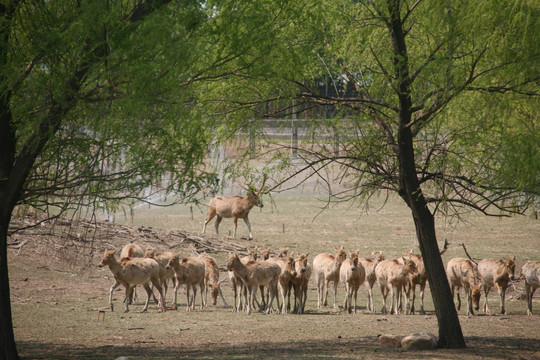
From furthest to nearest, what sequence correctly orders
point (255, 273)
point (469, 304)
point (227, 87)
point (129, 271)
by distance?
1. point (255, 273)
2. point (469, 304)
3. point (129, 271)
4. point (227, 87)

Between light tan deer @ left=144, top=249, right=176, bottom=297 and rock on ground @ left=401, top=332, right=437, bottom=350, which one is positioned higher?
light tan deer @ left=144, top=249, right=176, bottom=297

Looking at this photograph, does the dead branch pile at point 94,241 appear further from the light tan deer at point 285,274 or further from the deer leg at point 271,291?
the light tan deer at point 285,274

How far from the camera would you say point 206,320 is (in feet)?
47.1

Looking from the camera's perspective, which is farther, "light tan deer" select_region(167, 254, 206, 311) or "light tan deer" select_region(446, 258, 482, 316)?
"light tan deer" select_region(446, 258, 482, 316)

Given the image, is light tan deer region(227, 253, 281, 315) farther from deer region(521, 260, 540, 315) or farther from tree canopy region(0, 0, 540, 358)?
deer region(521, 260, 540, 315)

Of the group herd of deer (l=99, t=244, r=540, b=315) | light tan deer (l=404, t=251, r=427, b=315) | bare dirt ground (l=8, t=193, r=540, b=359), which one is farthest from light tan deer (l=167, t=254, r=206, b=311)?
light tan deer (l=404, t=251, r=427, b=315)

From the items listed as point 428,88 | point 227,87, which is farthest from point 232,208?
point 428,88

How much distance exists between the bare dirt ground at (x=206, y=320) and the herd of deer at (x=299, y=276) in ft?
1.78

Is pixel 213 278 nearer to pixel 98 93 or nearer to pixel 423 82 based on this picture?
pixel 423 82

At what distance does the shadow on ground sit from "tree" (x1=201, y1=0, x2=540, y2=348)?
2.75 ft

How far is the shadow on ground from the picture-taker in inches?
402

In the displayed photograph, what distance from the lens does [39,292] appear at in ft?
55.4

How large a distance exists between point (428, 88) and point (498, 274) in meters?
8.31

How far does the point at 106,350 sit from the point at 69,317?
11.5 feet
